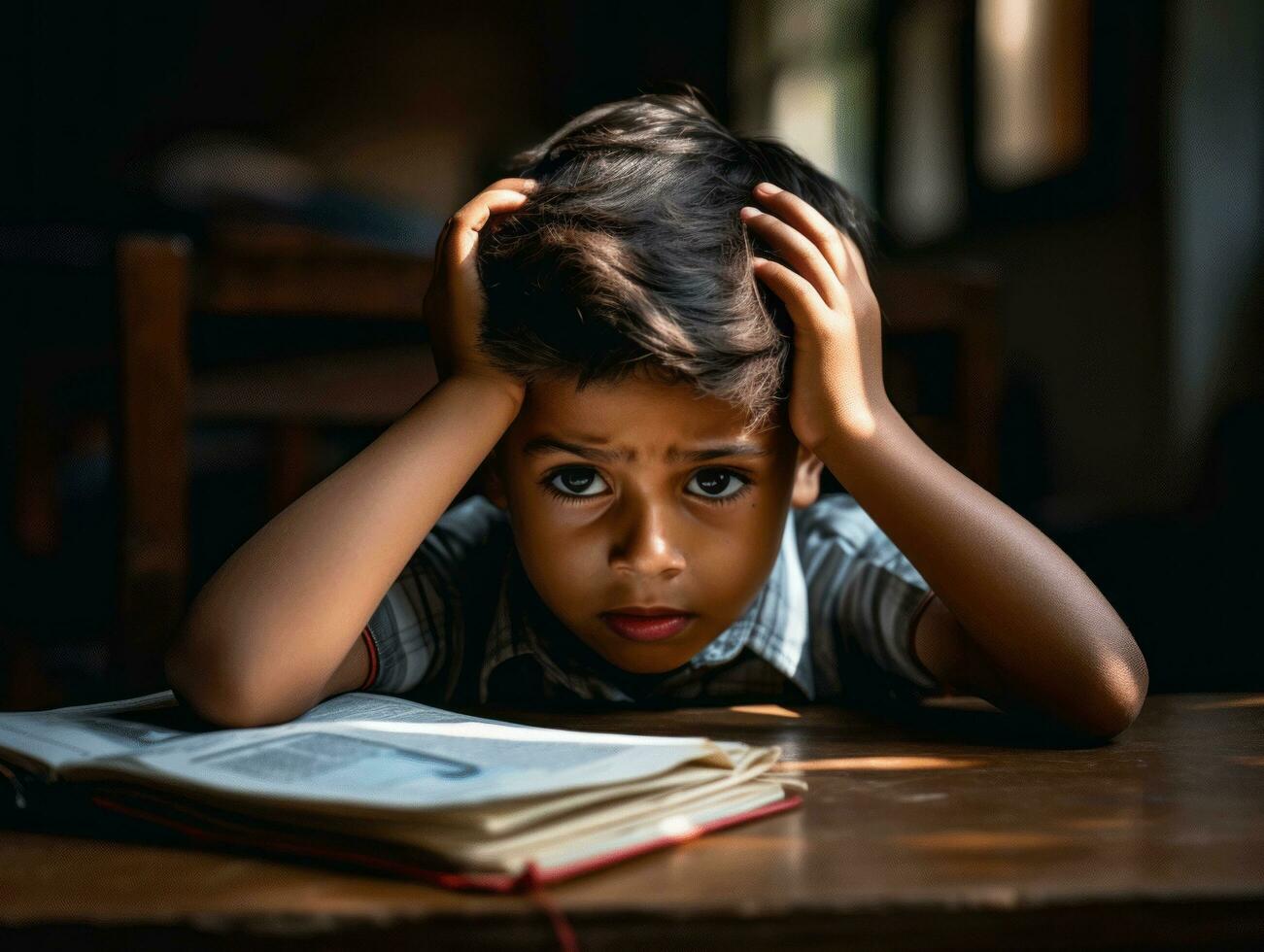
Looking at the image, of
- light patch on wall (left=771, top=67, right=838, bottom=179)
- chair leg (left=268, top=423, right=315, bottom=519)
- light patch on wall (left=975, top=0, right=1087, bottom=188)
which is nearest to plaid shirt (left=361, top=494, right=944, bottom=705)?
chair leg (left=268, top=423, right=315, bottom=519)

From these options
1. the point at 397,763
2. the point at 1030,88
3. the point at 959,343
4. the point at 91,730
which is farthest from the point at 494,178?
the point at 397,763

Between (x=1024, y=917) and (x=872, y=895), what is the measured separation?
0.20 feet

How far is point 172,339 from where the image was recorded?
3.82 feet

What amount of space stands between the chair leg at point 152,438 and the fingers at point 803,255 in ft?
1.92

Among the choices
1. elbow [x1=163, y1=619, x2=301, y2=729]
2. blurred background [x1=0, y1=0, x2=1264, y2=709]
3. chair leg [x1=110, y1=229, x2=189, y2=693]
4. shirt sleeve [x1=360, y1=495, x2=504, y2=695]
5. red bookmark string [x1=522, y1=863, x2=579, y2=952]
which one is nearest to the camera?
red bookmark string [x1=522, y1=863, x2=579, y2=952]

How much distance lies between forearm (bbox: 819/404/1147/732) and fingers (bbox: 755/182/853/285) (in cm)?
13

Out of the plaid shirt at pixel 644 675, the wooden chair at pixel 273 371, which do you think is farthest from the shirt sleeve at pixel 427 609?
the wooden chair at pixel 273 371

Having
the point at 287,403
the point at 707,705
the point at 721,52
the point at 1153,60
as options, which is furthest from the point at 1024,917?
the point at 721,52

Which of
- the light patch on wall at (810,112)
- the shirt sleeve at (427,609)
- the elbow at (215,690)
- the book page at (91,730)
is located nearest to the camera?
the book page at (91,730)

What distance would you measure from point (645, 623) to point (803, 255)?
0.31 meters

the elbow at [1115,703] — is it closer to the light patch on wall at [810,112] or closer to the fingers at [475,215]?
the fingers at [475,215]

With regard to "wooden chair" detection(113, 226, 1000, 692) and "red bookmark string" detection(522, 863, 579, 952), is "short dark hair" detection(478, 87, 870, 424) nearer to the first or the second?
"wooden chair" detection(113, 226, 1000, 692)

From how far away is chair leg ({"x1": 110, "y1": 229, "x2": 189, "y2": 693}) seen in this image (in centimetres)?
114

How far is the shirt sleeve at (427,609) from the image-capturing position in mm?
988
